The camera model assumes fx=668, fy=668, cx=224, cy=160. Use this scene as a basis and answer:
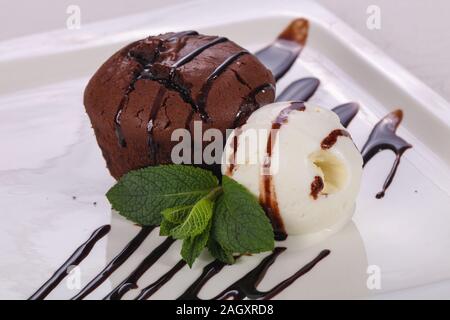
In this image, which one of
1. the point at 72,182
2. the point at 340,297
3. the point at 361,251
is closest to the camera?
the point at 340,297

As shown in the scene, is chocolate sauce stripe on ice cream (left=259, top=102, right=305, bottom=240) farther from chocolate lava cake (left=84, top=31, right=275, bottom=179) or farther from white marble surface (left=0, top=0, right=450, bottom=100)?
white marble surface (left=0, top=0, right=450, bottom=100)

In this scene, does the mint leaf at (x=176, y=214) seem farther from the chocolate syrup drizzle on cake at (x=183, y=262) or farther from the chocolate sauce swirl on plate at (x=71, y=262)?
the chocolate sauce swirl on plate at (x=71, y=262)

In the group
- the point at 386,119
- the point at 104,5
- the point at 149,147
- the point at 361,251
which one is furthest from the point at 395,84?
the point at 104,5

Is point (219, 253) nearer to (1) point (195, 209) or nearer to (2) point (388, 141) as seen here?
(1) point (195, 209)

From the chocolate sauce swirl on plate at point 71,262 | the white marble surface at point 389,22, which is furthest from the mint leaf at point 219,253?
the white marble surface at point 389,22

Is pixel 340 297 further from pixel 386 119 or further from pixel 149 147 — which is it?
pixel 386 119

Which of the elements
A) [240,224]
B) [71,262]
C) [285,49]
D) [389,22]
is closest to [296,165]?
[240,224]

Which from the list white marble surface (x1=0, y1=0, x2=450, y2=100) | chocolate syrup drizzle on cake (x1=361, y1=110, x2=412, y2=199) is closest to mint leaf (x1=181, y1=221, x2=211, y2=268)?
chocolate syrup drizzle on cake (x1=361, y1=110, x2=412, y2=199)
